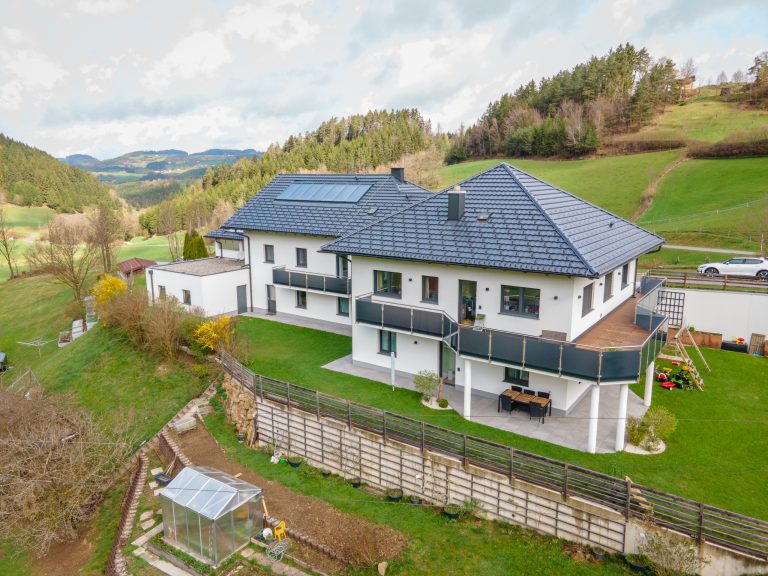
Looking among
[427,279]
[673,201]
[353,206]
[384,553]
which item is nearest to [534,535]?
[384,553]

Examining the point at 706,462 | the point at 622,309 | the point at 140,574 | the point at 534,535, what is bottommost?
the point at 140,574

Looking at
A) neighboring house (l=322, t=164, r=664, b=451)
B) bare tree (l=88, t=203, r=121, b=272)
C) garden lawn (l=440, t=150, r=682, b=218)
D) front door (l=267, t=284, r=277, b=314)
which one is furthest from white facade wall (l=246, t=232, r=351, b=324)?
garden lawn (l=440, t=150, r=682, b=218)

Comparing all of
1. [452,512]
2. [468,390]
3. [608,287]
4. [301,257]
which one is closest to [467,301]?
[468,390]

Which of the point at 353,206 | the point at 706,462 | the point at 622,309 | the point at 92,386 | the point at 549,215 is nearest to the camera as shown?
the point at 706,462

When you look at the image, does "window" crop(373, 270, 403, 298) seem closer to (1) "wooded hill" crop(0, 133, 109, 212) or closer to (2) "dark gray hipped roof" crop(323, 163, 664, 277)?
(2) "dark gray hipped roof" crop(323, 163, 664, 277)

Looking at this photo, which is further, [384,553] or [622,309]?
[622,309]

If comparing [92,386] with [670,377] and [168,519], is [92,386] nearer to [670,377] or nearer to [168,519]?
[168,519]

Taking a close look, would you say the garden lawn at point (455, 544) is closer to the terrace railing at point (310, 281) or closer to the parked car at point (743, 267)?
the terrace railing at point (310, 281)

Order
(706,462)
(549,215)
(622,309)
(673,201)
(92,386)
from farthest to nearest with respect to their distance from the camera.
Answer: (673,201), (92,386), (622,309), (549,215), (706,462)
